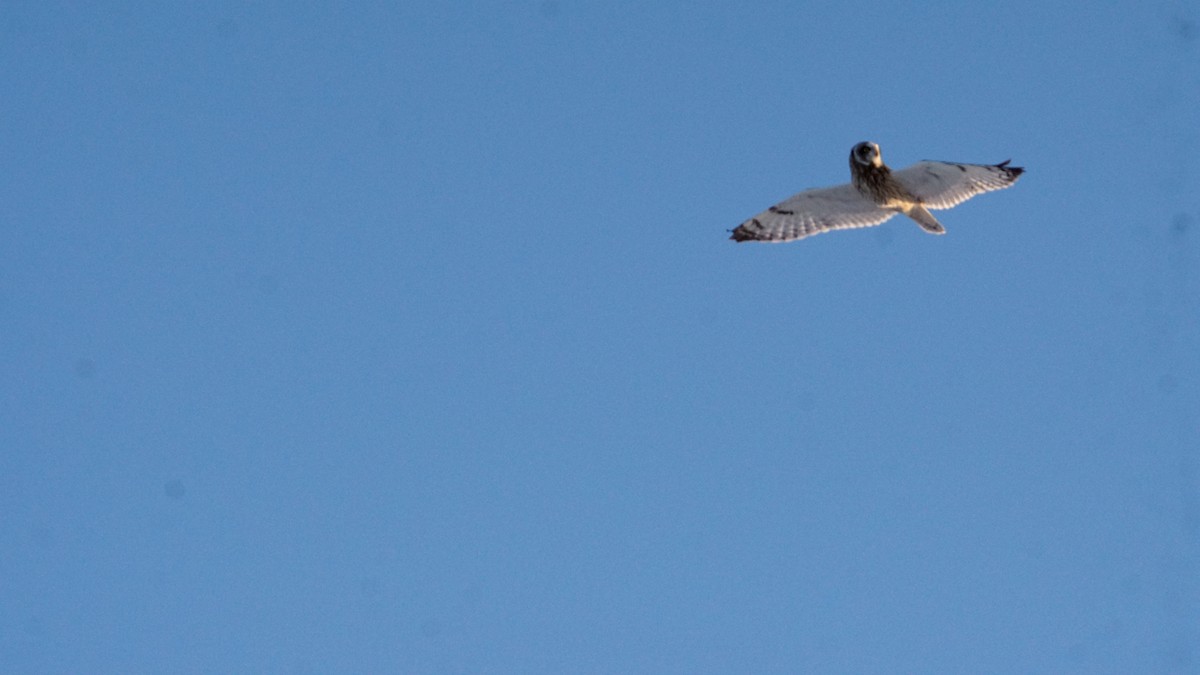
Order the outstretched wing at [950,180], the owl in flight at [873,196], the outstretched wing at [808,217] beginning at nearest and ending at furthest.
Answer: the owl in flight at [873,196] → the outstretched wing at [950,180] → the outstretched wing at [808,217]

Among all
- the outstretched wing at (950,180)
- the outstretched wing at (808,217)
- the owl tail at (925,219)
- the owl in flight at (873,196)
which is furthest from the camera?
the outstretched wing at (808,217)

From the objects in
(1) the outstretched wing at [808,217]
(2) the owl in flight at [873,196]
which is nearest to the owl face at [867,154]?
(2) the owl in flight at [873,196]

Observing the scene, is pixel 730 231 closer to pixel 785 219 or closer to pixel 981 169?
pixel 785 219

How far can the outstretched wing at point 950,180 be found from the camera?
639 inches

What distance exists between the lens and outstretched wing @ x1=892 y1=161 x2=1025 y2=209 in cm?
1622

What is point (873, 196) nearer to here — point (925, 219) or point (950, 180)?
point (925, 219)

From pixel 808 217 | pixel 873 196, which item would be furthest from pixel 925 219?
pixel 808 217

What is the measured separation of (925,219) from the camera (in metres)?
15.9

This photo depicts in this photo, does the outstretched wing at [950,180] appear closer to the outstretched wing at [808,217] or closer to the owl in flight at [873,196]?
the owl in flight at [873,196]

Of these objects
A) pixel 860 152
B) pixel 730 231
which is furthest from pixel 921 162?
pixel 730 231

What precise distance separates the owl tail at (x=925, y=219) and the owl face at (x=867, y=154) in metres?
0.63

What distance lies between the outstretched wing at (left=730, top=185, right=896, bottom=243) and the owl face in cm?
62

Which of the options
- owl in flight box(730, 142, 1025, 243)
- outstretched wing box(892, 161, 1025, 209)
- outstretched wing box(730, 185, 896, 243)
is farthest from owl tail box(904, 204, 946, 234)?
outstretched wing box(730, 185, 896, 243)

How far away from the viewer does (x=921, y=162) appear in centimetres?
1612
